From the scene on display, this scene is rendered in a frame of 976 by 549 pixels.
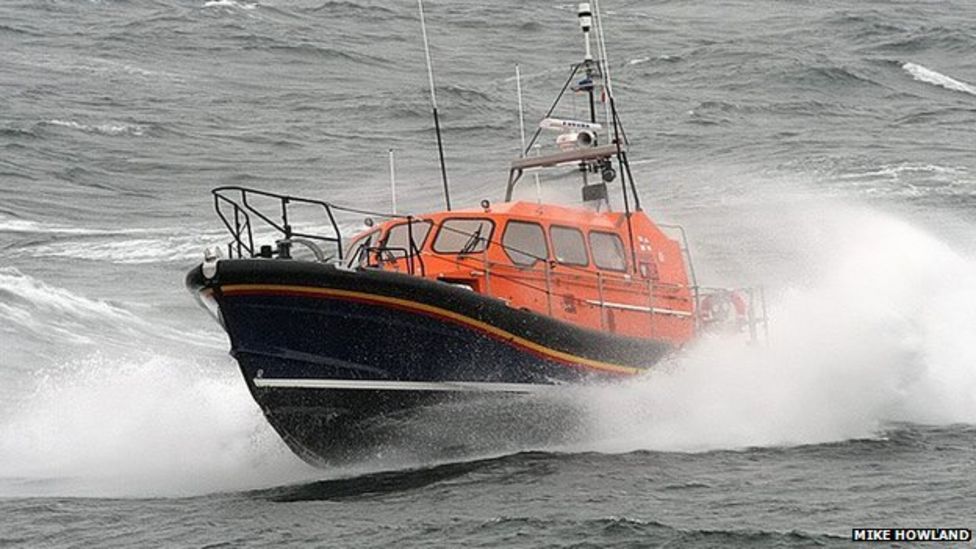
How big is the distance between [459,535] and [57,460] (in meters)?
4.53

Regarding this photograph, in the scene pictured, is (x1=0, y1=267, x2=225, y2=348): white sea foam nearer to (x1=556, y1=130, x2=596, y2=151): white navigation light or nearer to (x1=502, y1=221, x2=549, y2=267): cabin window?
(x1=556, y1=130, x2=596, y2=151): white navigation light

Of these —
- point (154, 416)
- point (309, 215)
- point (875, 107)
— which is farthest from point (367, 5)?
point (154, 416)

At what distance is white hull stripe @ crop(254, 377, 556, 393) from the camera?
36.3ft

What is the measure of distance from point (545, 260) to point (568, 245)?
394mm

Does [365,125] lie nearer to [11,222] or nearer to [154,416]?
[11,222]

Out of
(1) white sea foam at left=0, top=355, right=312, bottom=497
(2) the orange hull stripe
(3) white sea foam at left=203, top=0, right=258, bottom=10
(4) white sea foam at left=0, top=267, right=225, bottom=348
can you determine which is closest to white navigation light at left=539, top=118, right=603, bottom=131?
(2) the orange hull stripe

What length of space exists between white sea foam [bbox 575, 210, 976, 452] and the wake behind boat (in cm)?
43

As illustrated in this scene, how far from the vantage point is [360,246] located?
12.5 meters

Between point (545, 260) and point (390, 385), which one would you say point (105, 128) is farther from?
point (390, 385)

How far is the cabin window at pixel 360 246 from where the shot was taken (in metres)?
12.4

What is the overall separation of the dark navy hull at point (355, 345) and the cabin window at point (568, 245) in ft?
2.92

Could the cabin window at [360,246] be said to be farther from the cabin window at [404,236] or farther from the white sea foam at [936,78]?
the white sea foam at [936,78]

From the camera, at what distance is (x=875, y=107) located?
34.9 metres

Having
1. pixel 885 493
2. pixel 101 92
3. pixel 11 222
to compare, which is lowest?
pixel 885 493
